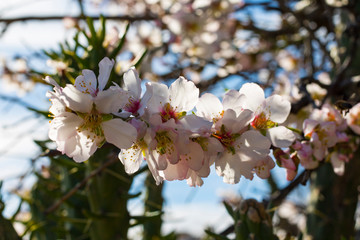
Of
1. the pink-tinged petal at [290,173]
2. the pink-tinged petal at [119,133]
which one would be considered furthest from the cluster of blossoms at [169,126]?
the pink-tinged petal at [290,173]

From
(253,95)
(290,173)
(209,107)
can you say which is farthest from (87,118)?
(290,173)

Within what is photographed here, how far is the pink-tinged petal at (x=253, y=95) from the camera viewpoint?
0.79 meters

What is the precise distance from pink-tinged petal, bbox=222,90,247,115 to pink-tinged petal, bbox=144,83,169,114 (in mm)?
107

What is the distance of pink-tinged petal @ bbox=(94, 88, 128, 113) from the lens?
64cm

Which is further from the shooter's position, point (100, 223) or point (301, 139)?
point (100, 223)

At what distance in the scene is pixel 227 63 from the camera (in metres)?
2.96

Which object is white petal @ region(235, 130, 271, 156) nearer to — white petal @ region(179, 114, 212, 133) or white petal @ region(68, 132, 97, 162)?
white petal @ region(179, 114, 212, 133)

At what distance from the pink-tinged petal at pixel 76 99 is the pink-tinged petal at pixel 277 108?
35 cm

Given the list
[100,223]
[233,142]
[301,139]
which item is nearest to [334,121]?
[301,139]

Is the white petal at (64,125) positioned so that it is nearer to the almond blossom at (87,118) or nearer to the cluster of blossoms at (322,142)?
the almond blossom at (87,118)

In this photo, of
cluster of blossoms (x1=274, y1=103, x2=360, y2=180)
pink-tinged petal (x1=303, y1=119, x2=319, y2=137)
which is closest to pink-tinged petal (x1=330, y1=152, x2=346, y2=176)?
cluster of blossoms (x1=274, y1=103, x2=360, y2=180)

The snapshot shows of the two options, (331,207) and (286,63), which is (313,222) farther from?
(286,63)

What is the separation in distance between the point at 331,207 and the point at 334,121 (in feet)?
3.05

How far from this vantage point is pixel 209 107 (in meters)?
0.74
